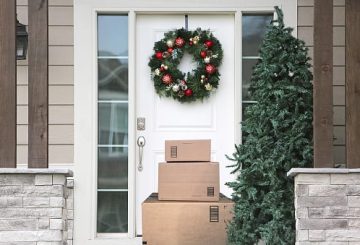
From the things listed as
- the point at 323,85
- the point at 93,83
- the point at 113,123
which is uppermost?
the point at 93,83

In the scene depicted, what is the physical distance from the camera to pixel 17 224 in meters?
4.43

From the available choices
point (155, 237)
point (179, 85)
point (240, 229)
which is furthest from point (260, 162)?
point (179, 85)

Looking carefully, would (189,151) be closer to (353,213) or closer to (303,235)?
(303,235)

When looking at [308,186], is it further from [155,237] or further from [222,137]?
[222,137]

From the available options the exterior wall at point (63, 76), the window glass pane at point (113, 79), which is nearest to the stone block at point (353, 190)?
the exterior wall at point (63, 76)

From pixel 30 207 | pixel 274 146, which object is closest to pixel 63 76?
pixel 30 207

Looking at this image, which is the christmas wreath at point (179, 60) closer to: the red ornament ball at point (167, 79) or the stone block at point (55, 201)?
the red ornament ball at point (167, 79)

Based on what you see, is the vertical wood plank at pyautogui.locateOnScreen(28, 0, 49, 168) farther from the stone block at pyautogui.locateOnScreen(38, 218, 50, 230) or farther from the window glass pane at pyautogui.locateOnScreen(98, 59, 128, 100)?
the window glass pane at pyautogui.locateOnScreen(98, 59, 128, 100)

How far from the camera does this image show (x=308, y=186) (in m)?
4.28

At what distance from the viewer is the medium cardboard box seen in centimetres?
512

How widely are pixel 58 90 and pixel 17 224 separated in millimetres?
1871

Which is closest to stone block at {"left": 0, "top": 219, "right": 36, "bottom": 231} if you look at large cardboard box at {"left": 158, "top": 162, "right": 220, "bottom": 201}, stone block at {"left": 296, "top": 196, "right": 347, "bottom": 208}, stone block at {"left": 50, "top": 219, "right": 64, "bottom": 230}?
stone block at {"left": 50, "top": 219, "right": 64, "bottom": 230}

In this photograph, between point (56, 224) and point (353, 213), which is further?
point (56, 224)

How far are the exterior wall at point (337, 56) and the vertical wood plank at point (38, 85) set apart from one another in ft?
7.92
